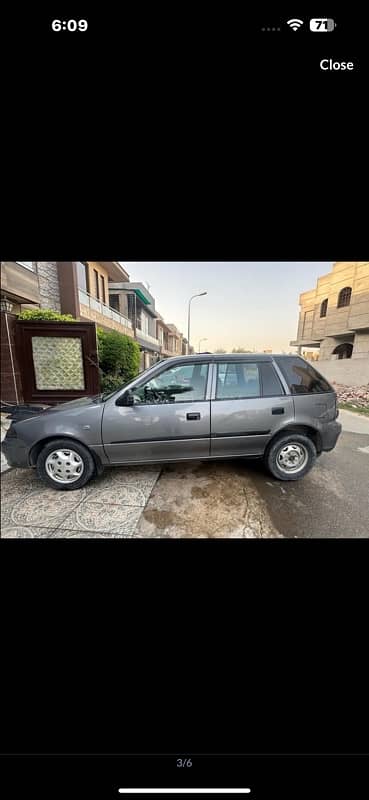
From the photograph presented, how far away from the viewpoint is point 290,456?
173cm

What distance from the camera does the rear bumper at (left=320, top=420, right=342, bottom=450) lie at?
1693 mm

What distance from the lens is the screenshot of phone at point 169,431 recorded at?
0.80 meters

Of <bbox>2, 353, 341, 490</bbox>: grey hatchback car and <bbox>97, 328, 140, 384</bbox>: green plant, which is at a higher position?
<bbox>97, 328, 140, 384</bbox>: green plant

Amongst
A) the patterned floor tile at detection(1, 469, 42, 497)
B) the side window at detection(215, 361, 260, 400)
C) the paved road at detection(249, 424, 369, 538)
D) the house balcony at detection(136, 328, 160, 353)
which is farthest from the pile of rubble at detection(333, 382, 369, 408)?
the patterned floor tile at detection(1, 469, 42, 497)

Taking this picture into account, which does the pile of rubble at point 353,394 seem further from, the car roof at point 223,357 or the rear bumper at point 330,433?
the car roof at point 223,357

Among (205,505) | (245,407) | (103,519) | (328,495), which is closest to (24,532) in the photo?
(103,519)
